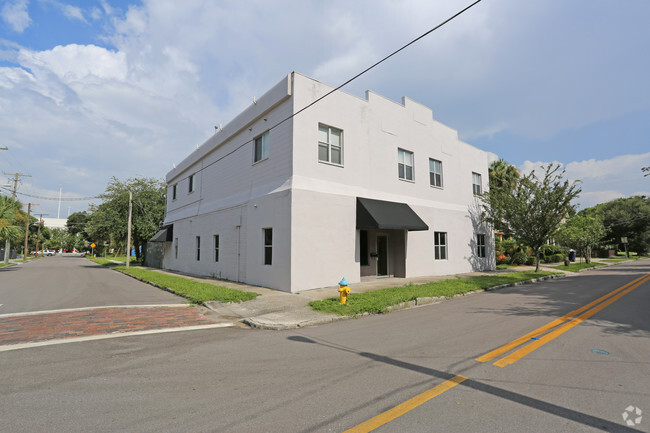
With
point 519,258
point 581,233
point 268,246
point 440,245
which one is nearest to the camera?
point 268,246

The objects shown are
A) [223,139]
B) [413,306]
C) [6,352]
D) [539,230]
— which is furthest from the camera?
[539,230]

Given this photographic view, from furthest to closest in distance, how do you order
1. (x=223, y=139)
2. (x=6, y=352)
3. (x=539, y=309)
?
1. (x=223, y=139)
2. (x=539, y=309)
3. (x=6, y=352)

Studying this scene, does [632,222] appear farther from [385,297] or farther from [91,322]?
[91,322]

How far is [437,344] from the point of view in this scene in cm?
555

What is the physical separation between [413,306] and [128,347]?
23.6ft

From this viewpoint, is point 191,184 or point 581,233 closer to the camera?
point 191,184

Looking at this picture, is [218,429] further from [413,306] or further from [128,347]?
[413,306]

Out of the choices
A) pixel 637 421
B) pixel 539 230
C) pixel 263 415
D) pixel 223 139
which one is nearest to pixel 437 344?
pixel 637 421

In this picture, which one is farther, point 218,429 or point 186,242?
point 186,242

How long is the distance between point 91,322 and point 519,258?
2899 centimetres

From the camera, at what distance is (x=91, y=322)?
7.44m

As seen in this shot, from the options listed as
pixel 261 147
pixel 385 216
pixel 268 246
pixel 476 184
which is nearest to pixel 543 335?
pixel 385 216

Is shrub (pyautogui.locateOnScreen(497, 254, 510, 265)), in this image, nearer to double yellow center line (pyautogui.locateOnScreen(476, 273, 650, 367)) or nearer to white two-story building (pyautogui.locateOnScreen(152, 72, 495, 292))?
white two-story building (pyautogui.locateOnScreen(152, 72, 495, 292))

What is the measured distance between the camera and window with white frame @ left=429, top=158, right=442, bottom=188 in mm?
18219
